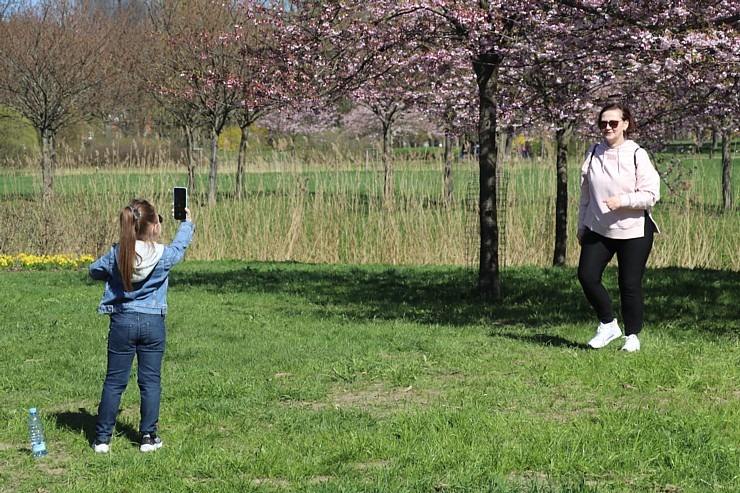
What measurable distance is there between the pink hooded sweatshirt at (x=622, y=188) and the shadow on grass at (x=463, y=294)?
1076 mm

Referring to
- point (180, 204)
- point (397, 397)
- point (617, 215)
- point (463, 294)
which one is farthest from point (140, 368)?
point (463, 294)

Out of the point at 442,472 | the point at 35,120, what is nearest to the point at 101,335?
the point at 442,472

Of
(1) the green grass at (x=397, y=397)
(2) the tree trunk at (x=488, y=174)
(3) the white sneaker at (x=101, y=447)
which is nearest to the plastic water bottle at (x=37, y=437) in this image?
(1) the green grass at (x=397, y=397)

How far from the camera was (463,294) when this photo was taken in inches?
403

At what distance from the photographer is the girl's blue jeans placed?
15.7ft

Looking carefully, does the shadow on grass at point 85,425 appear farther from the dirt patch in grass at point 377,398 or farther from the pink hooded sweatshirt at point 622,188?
the pink hooded sweatshirt at point 622,188

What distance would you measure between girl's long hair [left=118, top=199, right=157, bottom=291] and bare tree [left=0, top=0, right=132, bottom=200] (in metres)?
18.1

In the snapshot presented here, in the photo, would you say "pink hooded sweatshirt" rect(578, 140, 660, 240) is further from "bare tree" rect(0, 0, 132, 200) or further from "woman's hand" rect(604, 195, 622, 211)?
"bare tree" rect(0, 0, 132, 200)

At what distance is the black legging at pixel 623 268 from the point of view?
A: 21.4 feet

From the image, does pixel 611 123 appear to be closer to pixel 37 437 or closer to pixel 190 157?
pixel 37 437

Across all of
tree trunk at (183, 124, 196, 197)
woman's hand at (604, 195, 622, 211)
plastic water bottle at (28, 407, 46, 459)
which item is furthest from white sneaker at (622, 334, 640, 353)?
tree trunk at (183, 124, 196, 197)

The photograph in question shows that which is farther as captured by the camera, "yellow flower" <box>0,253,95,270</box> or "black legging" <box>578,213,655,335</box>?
"yellow flower" <box>0,253,95,270</box>

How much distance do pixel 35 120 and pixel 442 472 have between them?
21.7 metres

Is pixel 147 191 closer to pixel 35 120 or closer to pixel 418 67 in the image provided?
pixel 418 67
